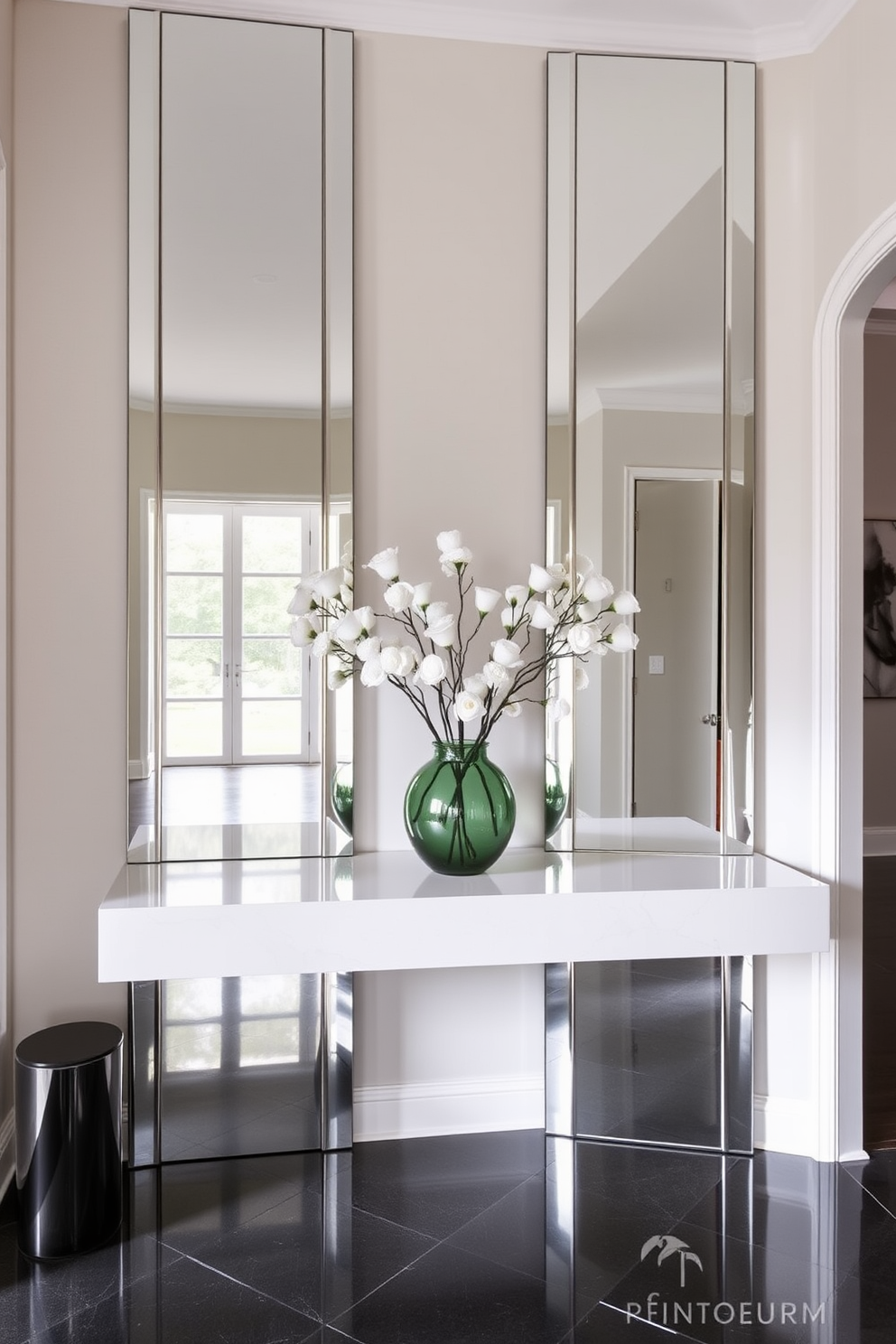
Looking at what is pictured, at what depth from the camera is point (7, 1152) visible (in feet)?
→ 8.00

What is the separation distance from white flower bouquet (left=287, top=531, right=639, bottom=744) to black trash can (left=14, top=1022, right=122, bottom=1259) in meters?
1.07

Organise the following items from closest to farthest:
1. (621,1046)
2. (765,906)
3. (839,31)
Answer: (765,906), (839,31), (621,1046)

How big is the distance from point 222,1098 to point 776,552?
2040 millimetres

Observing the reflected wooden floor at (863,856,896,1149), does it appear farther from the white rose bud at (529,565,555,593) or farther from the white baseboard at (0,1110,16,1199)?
the white baseboard at (0,1110,16,1199)

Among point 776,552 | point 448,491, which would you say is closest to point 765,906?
point 776,552

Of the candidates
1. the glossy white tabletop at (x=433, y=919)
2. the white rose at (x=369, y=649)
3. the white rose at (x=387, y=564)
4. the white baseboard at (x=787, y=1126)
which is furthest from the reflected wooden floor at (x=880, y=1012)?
the white rose at (x=387, y=564)

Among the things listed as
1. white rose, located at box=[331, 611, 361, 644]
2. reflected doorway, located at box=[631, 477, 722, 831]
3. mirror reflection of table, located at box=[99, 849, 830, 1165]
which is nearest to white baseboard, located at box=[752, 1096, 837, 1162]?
mirror reflection of table, located at box=[99, 849, 830, 1165]

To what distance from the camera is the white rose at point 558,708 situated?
2453mm

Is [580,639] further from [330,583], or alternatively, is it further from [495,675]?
[330,583]

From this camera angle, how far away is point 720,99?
2656mm

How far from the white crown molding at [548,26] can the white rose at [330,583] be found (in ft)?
4.63

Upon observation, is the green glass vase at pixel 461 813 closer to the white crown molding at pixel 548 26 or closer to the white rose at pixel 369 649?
the white rose at pixel 369 649

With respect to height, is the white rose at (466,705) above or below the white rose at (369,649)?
below

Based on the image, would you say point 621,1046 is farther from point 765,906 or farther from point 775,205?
point 775,205
